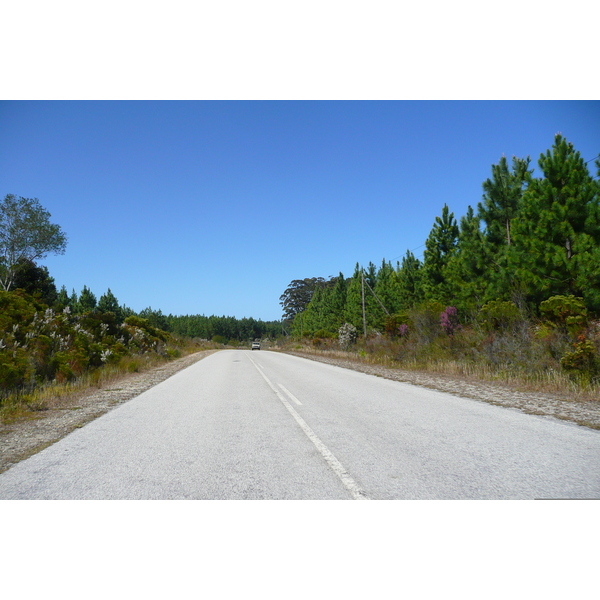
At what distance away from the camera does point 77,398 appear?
9.99 m

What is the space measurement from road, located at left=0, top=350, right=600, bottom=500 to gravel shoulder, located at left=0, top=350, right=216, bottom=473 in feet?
0.88

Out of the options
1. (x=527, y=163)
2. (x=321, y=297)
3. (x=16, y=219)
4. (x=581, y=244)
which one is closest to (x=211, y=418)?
(x=581, y=244)

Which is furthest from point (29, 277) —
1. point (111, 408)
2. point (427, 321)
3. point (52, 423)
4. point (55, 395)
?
point (427, 321)

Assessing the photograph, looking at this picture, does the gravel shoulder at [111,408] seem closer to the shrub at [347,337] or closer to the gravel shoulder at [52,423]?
the gravel shoulder at [52,423]

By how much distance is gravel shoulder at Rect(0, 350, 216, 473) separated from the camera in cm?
537

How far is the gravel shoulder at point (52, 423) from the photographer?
5.37 meters

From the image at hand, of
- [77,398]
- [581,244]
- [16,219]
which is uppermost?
[16,219]

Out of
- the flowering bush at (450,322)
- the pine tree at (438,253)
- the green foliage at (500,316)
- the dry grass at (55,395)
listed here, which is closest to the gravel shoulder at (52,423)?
the dry grass at (55,395)

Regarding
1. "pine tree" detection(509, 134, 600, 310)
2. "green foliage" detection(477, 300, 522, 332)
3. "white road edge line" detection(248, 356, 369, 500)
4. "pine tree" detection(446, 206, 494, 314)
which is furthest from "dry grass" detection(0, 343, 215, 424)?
"pine tree" detection(446, 206, 494, 314)

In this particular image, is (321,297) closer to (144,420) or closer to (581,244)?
(581,244)

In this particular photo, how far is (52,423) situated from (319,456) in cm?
519

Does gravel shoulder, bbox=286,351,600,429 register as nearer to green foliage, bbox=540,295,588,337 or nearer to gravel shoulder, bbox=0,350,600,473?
gravel shoulder, bbox=0,350,600,473
